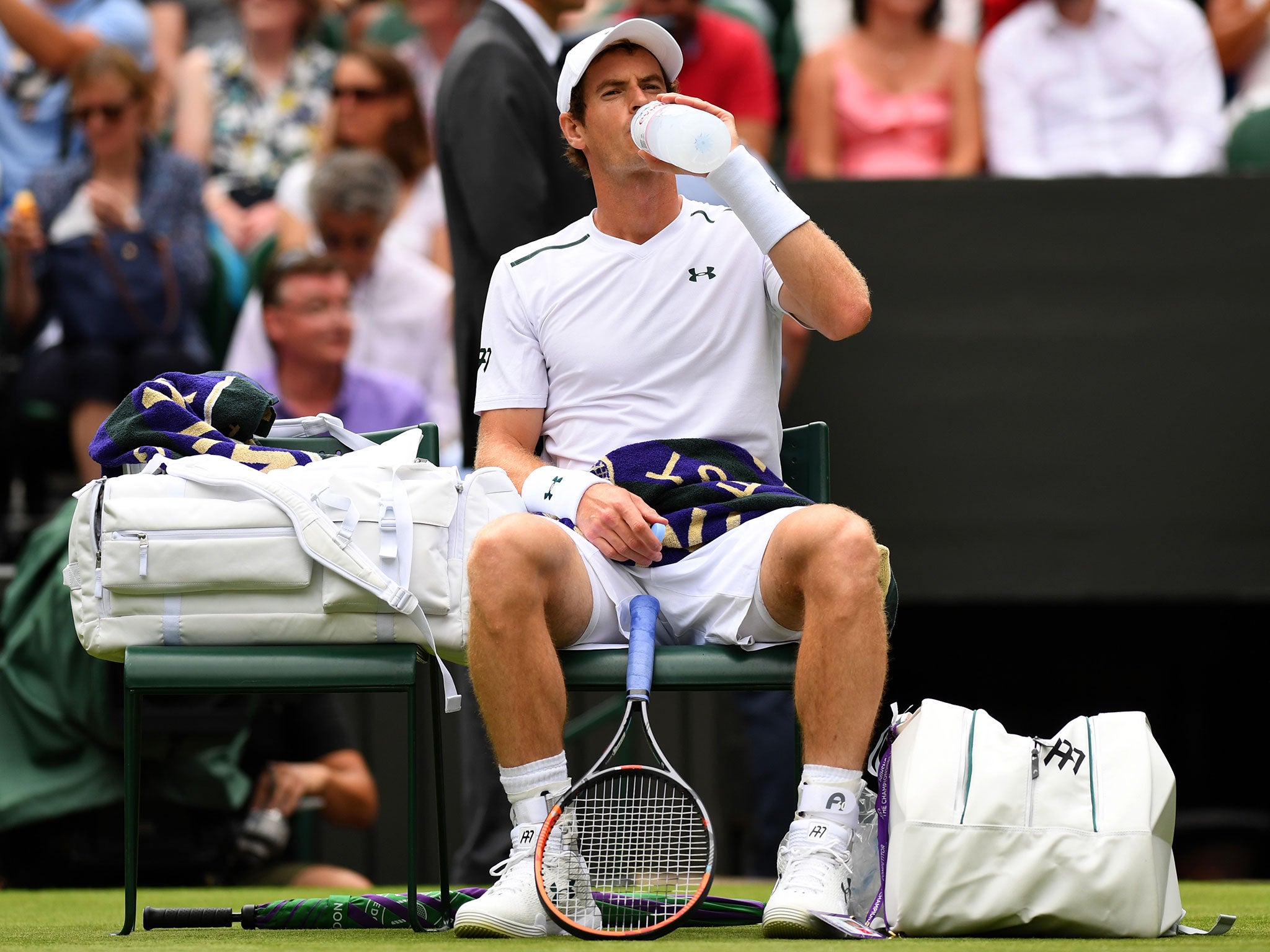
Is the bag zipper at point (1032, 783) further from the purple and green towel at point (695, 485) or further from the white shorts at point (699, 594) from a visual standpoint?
the purple and green towel at point (695, 485)

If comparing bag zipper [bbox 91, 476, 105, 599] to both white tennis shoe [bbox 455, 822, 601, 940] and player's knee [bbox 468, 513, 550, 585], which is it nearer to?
player's knee [bbox 468, 513, 550, 585]

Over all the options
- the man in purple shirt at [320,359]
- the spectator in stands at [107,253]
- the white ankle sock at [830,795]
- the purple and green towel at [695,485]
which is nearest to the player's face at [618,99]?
the purple and green towel at [695,485]

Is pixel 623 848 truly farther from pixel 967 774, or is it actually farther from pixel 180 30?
pixel 180 30

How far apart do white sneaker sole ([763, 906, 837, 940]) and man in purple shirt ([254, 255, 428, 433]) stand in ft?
10.9

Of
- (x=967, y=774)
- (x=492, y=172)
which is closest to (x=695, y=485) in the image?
(x=967, y=774)

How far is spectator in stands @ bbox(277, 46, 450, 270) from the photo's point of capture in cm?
629

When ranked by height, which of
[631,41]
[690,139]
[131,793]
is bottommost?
[131,793]

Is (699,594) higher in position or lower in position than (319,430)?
lower

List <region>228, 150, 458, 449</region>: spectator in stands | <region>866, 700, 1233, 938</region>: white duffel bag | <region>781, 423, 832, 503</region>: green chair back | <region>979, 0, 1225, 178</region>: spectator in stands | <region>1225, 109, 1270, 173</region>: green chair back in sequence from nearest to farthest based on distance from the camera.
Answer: <region>866, 700, 1233, 938</region>: white duffel bag, <region>781, 423, 832, 503</region>: green chair back, <region>1225, 109, 1270, 173</region>: green chair back, <region>979, 0, 1225, 178</region>: spectator in stands, <region>228, 150, 458, 449</region>: spectator in stands

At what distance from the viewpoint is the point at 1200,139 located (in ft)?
18.4

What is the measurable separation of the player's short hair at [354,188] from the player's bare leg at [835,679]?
365 cm

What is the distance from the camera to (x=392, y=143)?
250 inches

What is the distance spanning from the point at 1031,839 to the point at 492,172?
2.23 metres

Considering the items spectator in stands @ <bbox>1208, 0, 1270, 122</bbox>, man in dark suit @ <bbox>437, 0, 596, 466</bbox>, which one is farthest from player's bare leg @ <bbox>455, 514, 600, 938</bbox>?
spectator in stands @ <bbox>1208, 0, 1270, 122</bbox>
